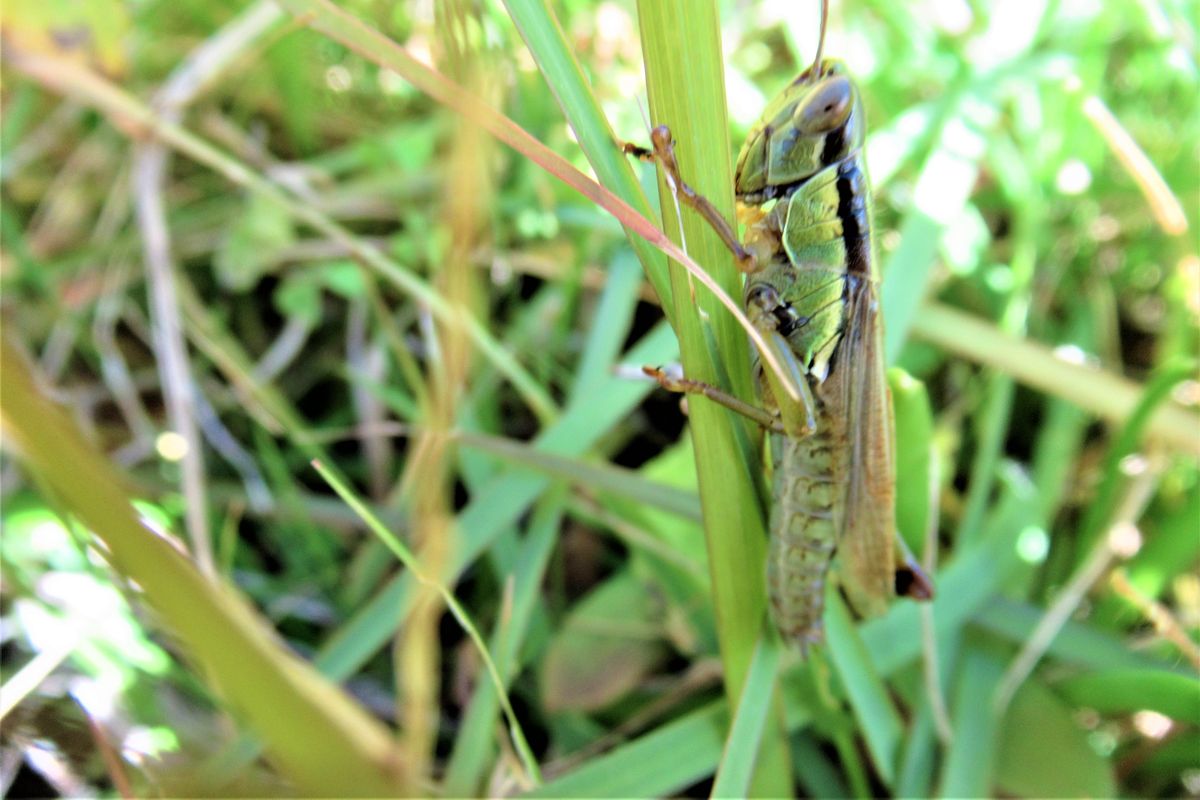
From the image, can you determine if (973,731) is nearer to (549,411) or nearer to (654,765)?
(654,765)

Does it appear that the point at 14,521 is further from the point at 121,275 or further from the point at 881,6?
the point at 881,6

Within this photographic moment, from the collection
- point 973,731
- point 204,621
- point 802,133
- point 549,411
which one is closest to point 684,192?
point 802,133

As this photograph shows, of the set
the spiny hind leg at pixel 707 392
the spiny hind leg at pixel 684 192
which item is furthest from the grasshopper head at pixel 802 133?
the spiny hind leg at pixel 707 392

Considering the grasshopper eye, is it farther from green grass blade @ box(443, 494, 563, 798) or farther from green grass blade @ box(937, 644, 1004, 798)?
green grass blade @ box(937, 644, 1004, 798)

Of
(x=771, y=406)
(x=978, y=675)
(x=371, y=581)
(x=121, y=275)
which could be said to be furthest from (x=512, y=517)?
(x=121, y=275)

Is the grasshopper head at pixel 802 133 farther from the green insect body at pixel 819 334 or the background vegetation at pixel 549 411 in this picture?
the background vegetation at pixel 549 411

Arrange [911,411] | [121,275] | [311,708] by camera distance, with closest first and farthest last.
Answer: [311,708], [911,411], [121,275]

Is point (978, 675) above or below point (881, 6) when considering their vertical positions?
below

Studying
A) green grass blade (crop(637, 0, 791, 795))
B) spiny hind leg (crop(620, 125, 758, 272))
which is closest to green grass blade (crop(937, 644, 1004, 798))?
green grass blade (crop(637, 0, 791, 795))
